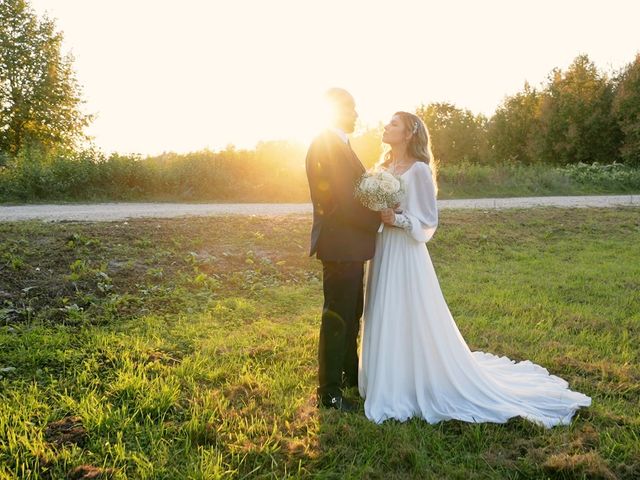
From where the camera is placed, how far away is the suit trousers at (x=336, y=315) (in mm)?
3943

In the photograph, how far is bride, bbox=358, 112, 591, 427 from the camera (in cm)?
401

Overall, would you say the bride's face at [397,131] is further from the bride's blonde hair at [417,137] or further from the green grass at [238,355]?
the green grass at [238,355]

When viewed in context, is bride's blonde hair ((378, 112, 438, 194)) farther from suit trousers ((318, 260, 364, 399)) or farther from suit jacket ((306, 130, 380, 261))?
suit trousers ((318, 260, 364, 399))

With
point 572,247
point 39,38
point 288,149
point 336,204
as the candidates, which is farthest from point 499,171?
point 39,38

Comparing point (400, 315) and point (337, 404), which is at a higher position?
point (400, 315)

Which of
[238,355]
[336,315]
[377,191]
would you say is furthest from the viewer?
[238,355]

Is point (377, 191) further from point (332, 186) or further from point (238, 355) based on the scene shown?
point (238, 355)

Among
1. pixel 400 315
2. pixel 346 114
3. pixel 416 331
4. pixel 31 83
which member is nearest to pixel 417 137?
pixel 346 114

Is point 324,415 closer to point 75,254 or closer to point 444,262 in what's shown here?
point 75,254

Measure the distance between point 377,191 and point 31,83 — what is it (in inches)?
1165

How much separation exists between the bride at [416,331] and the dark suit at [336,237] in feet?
0.78

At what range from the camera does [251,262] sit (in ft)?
28.2

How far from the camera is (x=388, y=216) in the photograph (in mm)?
3854

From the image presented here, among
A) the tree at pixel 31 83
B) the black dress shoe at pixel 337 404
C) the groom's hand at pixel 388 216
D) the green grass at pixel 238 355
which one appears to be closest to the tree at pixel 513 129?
the tree at pixel 31 83
